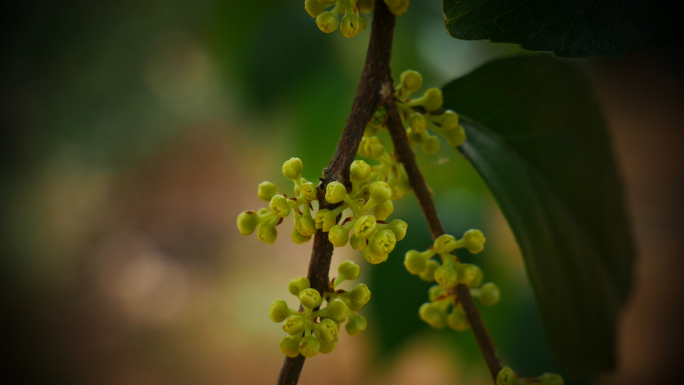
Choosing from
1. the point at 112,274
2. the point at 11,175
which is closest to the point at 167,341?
the point at 112,274

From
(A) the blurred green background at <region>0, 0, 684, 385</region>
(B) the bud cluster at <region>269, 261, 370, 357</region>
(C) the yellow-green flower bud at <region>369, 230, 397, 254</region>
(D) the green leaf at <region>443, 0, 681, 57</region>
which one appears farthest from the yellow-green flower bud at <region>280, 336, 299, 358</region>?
(A) the blurred green background at <region>0, 0, 684, 385</region>

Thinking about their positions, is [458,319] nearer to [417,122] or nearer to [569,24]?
[417,122]

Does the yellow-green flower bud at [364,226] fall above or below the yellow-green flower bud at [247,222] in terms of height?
below

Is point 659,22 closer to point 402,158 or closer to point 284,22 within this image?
point 402,158

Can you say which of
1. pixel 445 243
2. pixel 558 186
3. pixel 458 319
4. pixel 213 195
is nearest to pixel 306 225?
pixel 445 243

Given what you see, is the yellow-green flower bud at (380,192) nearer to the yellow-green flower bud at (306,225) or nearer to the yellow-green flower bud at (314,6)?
the yellow-green flower bud at (306,225)

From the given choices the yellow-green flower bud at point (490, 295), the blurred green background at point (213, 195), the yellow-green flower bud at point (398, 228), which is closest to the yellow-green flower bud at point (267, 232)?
the yellow-green flower bud at point (398, 228)

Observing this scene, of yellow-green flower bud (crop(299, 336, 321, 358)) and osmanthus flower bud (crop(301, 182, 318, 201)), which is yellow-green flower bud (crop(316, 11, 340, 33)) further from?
yellow-green flower bud (crop(299, 336, 321, 358))
